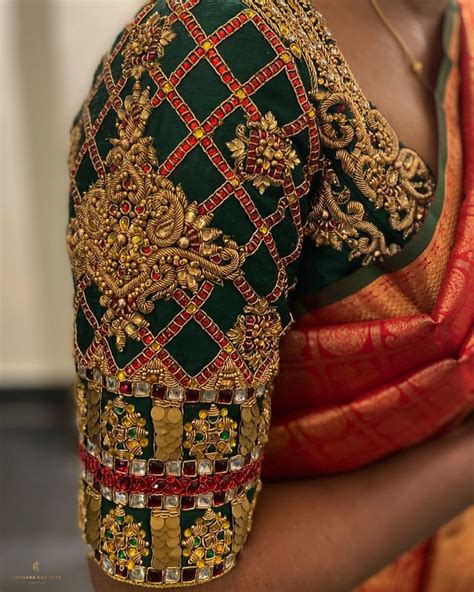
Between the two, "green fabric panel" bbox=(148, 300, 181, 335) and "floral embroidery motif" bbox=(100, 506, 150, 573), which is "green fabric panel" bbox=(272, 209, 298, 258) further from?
"floral embroidery motif" bbox=(100, 506, 150, 573)

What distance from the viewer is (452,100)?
724 millimetres

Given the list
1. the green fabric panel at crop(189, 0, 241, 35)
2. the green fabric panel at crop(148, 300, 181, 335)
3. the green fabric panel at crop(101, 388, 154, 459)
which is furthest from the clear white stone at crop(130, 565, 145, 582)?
the green fabric panel at crop(189, 0, 241, 35)

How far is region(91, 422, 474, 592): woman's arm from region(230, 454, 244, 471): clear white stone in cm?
10

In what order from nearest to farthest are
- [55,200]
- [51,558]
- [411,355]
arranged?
[411,355], [51,558], [55,200]

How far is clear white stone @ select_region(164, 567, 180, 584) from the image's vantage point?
0.52 metres

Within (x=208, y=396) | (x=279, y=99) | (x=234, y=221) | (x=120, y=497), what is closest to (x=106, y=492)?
(x=120, y=497)

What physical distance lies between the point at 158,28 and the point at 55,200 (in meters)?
1.29

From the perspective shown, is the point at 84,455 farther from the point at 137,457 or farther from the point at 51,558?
the point at 51,558

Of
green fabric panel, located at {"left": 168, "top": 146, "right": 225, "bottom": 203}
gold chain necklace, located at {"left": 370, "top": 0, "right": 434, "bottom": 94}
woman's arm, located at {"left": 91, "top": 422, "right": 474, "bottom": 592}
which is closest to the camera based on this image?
green fabric panel, located at {"left": 168, "top": 146, "right": 225, "bottom": 203}

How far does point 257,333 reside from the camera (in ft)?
1.65

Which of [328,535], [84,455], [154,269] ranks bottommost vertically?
[328,535]

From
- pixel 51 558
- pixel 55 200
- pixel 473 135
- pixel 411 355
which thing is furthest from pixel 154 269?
pixel 55 200

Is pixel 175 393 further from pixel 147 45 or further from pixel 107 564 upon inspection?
pixel 147 45

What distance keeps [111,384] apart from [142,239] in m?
0.12
